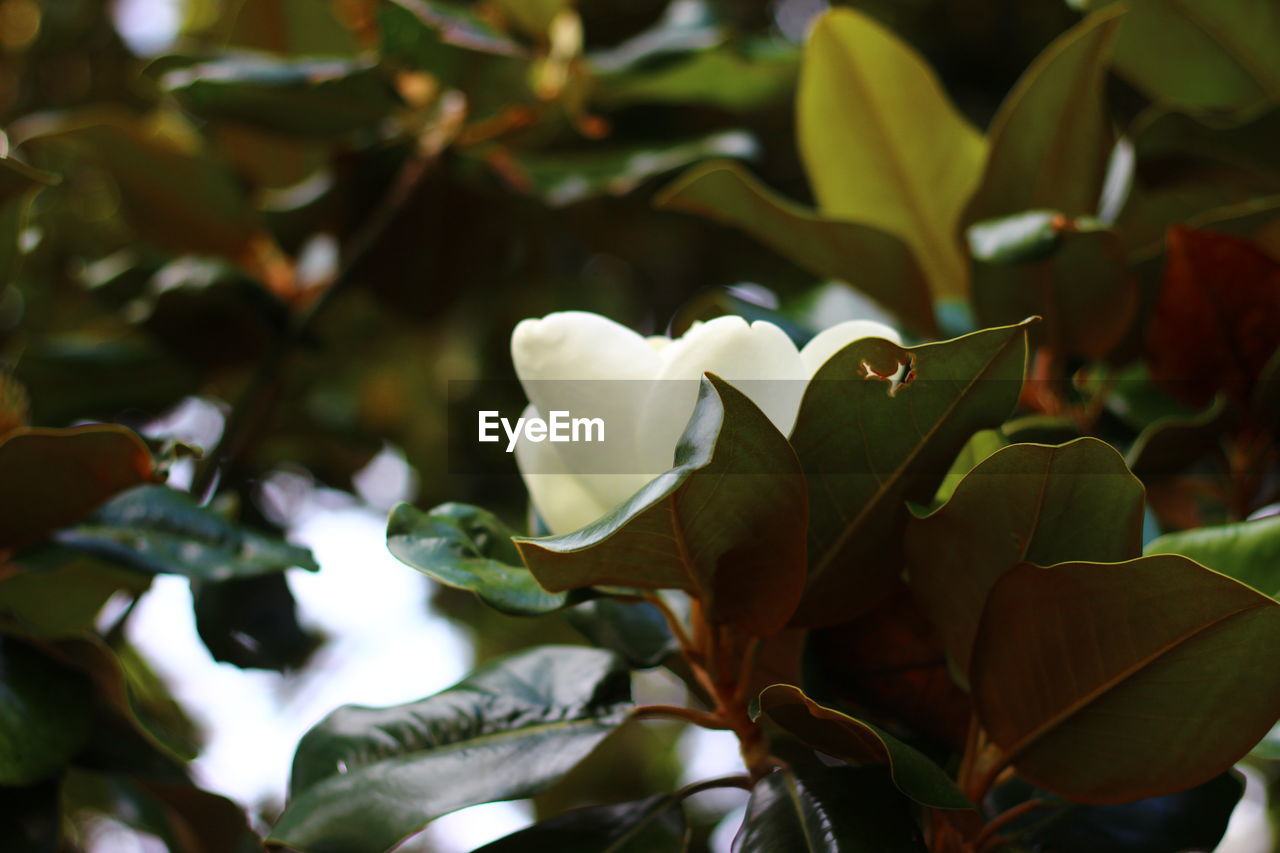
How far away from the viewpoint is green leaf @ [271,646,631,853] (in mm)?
507

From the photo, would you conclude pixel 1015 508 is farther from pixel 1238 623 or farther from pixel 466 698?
pixel 466 698

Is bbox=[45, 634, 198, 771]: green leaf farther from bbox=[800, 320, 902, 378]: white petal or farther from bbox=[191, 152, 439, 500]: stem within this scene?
bbox=[800, 320, 902, 378]: white petal

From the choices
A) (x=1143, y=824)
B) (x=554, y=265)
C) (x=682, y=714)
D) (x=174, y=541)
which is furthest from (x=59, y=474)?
(x=554, y=265)

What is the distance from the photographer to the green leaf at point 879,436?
1.65 ft

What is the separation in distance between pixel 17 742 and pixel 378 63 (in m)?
0.63

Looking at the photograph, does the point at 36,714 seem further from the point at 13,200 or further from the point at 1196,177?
the point at 1196,177

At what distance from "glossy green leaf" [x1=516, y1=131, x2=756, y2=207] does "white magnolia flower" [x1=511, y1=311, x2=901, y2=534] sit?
54 centimetres

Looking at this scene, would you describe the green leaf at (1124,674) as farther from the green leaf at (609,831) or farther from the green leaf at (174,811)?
the green leaf at (174,811)

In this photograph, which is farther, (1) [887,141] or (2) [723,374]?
(1) [887,141]

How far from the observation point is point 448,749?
1.83ft

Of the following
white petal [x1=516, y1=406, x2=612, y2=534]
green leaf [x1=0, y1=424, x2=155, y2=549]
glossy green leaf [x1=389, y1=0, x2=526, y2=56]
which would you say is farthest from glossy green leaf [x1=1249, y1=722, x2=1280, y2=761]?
glossy green leaf [x1=389, y1=0, x2=526, y2=56]

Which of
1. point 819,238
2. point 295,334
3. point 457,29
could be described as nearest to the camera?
point 819,238

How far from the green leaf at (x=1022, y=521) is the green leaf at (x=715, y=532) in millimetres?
74

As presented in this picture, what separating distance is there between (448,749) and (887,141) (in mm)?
597
